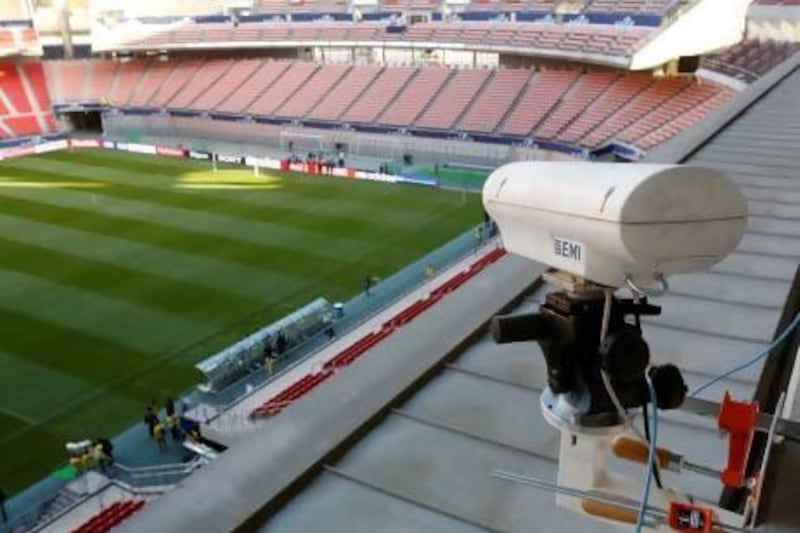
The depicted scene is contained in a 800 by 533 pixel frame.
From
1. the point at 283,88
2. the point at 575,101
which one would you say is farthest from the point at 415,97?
the point at 283,88

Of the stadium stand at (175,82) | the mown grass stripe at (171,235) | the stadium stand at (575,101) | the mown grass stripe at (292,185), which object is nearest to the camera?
the mown grass stripe at (171,235)

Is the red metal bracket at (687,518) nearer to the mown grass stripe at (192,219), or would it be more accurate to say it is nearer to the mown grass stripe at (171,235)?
the mown grass stripe at (171,235)

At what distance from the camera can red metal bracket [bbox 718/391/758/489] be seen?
2271 mm

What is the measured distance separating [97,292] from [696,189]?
21.0 metres

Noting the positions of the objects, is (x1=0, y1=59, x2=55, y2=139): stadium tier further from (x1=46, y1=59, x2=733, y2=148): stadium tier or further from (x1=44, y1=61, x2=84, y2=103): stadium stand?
(x1=46, y1=59, x2=733, y2=148): stadium tier

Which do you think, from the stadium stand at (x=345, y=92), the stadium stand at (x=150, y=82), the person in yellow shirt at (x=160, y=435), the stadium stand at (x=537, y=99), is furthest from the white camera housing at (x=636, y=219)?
the stadium stand at (x=150, y=82)

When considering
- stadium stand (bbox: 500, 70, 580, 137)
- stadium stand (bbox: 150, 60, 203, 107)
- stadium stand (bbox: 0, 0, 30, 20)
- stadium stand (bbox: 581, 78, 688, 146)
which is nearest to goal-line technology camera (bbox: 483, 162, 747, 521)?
stadium stand (bbox: 581, 78, 688, 146)

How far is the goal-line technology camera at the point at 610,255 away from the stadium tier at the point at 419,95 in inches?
1186

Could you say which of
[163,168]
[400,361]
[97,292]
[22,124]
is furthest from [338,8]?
[400,361]

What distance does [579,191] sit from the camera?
230cm

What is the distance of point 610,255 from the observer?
223 centimetres

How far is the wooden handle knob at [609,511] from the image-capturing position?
2.39m

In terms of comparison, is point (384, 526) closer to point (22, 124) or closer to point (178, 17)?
point (22, 124)

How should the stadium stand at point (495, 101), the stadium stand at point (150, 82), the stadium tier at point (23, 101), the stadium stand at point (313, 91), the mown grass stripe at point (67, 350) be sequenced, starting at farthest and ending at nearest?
the stadium stand at point (150, 82) → the stadium tier at point (23, 101) → the stadium stand at point (313, 91) → the stadium stand at point (495, 101) → the mown grass stripe at point (67, 350)
